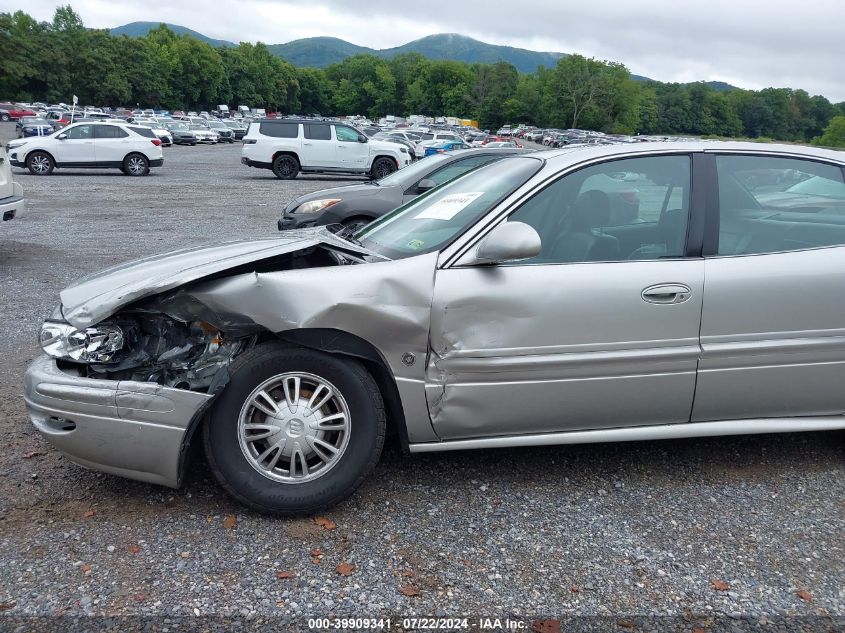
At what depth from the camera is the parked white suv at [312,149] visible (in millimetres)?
23547

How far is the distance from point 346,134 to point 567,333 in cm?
2147

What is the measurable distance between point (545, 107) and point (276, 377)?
476 feet

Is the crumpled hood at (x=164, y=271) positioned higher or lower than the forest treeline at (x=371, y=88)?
lower

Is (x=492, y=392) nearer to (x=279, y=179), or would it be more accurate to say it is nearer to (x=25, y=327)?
(x=25, y=327)

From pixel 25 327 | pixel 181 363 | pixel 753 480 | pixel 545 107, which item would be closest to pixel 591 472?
pixel 753 480

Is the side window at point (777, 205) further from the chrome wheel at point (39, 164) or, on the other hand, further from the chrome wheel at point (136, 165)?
the chrome wheel at point (39, 164)

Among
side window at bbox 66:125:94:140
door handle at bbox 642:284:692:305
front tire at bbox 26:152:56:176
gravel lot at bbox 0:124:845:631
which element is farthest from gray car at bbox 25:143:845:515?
side window at bbox 66:125:94:140

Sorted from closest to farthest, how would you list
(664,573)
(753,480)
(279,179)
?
1. (664,573)
2. (753,480)
3. (279,179)

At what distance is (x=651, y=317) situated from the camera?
335cm

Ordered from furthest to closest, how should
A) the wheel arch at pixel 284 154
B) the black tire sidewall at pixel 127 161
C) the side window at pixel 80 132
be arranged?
the wheel arch at pixel 284 154
the black tire sidewall at pixel 127 161
the side window at pixel 80 132

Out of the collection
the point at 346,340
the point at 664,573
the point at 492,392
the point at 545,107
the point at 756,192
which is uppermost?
the point at 545,107

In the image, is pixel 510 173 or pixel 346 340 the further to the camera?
pixel 510 173

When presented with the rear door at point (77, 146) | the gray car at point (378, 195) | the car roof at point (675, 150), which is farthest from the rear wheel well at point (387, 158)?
the car roof at point (675, 150)

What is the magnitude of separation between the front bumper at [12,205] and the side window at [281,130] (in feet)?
51.0
